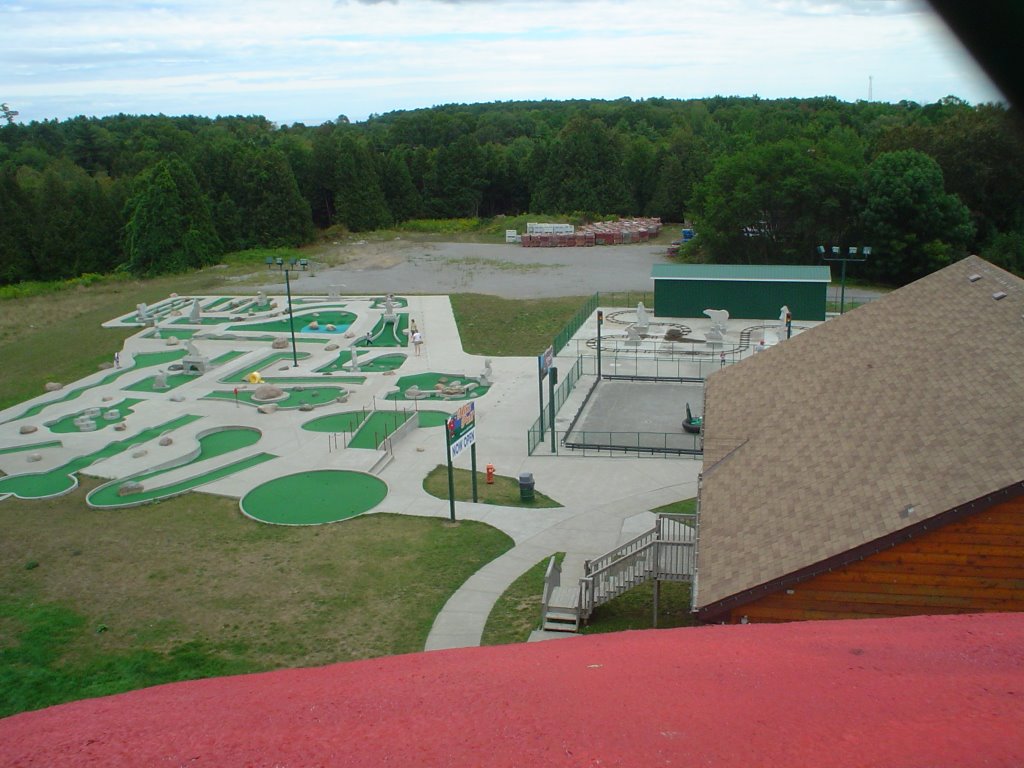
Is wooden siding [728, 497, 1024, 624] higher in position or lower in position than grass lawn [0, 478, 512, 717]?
higher

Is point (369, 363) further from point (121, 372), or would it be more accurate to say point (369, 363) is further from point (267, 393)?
point (121, 372)

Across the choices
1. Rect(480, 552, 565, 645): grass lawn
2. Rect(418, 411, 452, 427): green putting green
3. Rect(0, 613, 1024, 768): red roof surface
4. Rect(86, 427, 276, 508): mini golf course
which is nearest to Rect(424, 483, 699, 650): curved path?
Rect(480, 552, 565, 645): grass lawn

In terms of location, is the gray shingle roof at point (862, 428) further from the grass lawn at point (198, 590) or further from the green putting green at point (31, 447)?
the green putting green at point (31, 447)

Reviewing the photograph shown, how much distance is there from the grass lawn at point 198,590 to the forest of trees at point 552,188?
29.3 meters

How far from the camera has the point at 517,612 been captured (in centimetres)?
1816

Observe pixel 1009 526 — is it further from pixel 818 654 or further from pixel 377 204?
pixel 377 204

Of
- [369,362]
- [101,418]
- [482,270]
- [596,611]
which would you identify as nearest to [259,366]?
[369,362]

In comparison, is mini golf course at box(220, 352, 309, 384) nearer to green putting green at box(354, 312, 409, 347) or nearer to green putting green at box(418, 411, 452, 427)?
green putting green at box(354, 312, 409, 347)

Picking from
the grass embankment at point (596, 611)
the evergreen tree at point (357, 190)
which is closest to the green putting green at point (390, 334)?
the grass embankment at point (596, 611)

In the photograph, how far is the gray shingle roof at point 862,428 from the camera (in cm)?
1348

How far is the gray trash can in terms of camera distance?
78.9ft

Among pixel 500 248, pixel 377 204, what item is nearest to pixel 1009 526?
pixel 500 248

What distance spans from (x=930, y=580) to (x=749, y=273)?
119 feet

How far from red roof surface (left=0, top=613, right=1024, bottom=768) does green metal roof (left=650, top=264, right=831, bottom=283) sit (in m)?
37.6
